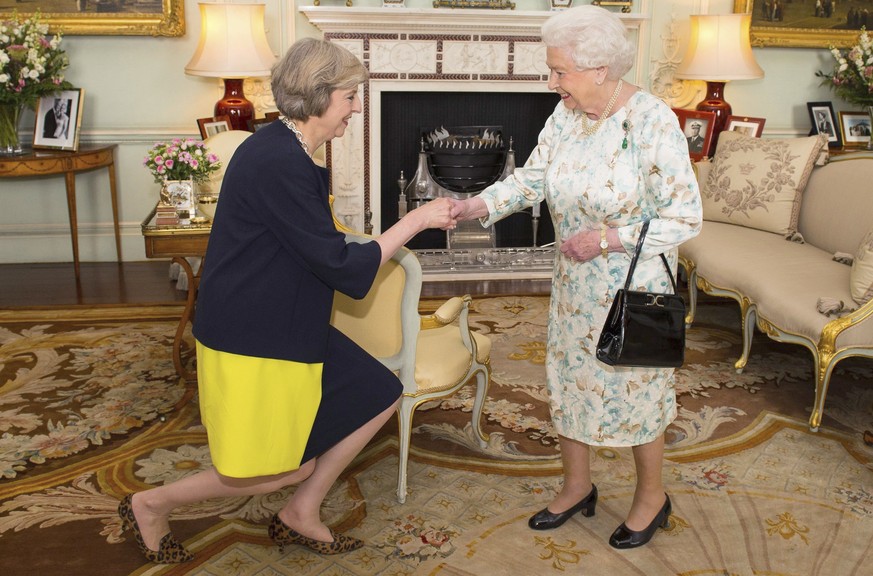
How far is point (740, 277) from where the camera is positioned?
423 centimetres

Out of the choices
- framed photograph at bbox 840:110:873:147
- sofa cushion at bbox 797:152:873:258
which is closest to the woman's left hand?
sofa cushion at bbox 797:152:873:258

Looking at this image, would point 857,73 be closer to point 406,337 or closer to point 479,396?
point 479,396

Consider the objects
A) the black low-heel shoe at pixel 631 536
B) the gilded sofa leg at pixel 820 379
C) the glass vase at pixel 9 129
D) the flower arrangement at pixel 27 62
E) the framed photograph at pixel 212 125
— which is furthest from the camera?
the framed photograph at pixel 212 125

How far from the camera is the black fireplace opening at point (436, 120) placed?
625 centimetres

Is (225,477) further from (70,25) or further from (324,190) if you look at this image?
(70,25)

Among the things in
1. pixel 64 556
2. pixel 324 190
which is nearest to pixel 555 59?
pixel 324 190

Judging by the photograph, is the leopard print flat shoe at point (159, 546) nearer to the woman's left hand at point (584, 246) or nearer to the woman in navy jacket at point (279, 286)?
the woman in navy jacket at point (279, 286)

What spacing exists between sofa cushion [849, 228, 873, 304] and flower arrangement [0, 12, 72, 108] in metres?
4.43

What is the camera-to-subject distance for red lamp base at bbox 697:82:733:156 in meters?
5.95

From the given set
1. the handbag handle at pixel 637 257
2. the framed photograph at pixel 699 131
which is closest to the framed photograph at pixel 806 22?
the framed photograph at pixel 699 131

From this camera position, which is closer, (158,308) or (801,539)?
(801,539)

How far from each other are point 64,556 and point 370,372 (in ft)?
3.59

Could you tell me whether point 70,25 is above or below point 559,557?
above

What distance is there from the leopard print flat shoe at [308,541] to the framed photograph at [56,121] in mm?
3625
